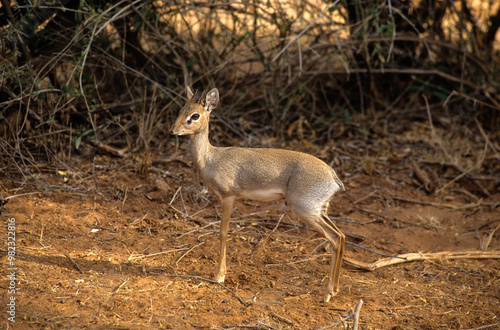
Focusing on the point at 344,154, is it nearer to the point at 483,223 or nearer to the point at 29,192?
the point at 483,223

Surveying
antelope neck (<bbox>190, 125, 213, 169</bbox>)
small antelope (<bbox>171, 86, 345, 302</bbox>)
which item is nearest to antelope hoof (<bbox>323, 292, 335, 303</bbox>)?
small antelope (<bbox>171, 86, 345, 302</bbox>)

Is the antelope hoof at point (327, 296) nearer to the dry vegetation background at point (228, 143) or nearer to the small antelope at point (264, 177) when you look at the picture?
the small antelope at point (264, 177)

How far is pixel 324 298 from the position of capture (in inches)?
179

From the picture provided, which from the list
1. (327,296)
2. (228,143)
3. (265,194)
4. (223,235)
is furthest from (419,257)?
(228,143)

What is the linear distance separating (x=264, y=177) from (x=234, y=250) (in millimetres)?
1187

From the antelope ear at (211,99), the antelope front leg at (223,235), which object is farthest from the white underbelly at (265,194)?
the antelope ear at (211,99)

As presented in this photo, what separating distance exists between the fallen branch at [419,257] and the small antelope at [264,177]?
0.69 m

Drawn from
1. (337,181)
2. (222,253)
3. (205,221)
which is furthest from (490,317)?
(205,221)

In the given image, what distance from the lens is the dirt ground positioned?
4.14 m

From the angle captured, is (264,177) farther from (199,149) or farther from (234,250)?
(234,250)

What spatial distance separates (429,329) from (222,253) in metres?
1.98

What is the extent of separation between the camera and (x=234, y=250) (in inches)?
214

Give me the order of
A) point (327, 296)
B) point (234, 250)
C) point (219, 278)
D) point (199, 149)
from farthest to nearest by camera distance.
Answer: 1. point (234, 250)
2. point (199, 149)
3. point (219, 278)
4. point (327, 296)

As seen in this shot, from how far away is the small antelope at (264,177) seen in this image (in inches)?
→ 176
